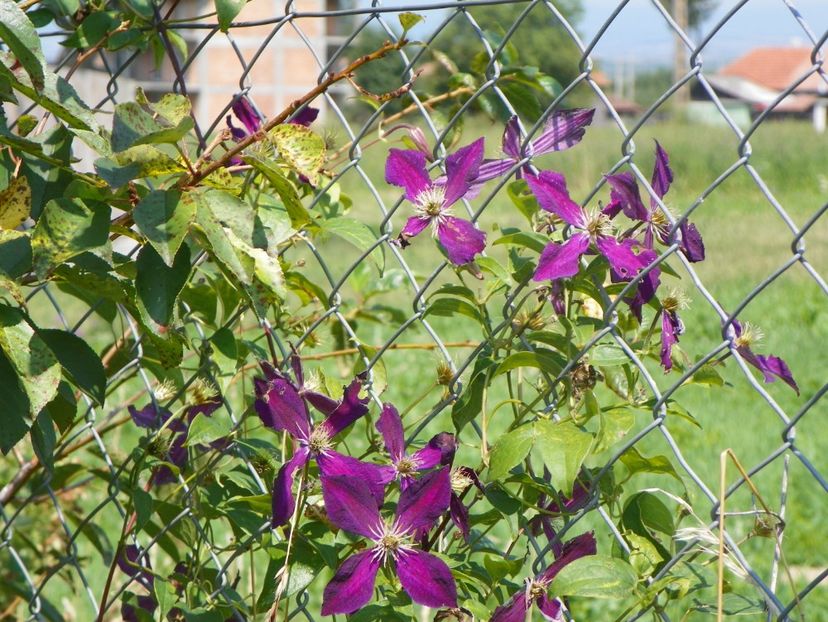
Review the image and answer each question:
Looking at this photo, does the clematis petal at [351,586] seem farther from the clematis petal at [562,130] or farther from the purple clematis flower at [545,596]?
the clematis petal at [562,130]

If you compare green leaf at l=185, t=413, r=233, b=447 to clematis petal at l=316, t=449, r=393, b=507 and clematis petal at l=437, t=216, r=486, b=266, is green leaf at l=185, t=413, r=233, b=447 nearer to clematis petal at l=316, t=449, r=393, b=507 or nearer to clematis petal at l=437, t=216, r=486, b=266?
clematis petal at l=316, t=449, r=393, b=507

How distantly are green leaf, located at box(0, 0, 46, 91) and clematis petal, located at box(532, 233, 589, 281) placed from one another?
16.3 inches

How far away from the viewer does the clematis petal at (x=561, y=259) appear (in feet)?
2.36

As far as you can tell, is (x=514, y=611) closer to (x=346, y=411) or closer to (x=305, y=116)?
(x=346, y=411)

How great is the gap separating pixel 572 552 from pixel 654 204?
275 millimetres

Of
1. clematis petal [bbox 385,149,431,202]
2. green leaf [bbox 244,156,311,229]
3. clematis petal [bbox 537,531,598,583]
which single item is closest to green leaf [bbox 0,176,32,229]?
green leaf [bbox 244,156,311,229]

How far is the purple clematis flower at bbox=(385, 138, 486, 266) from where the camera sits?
787 mm

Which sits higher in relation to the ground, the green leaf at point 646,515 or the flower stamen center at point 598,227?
the flower stamen center at point 598,227

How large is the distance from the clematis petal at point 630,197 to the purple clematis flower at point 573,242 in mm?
17

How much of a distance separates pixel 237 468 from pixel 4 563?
92 cm

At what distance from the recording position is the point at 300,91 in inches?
454

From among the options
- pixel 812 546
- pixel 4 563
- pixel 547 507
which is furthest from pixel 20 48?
pixel 812 546

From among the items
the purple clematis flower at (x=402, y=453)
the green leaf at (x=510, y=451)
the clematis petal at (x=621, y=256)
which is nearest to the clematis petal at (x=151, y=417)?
the purple clematis flower at (x=402, y=453)

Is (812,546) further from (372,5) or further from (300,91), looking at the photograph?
(300,91)
